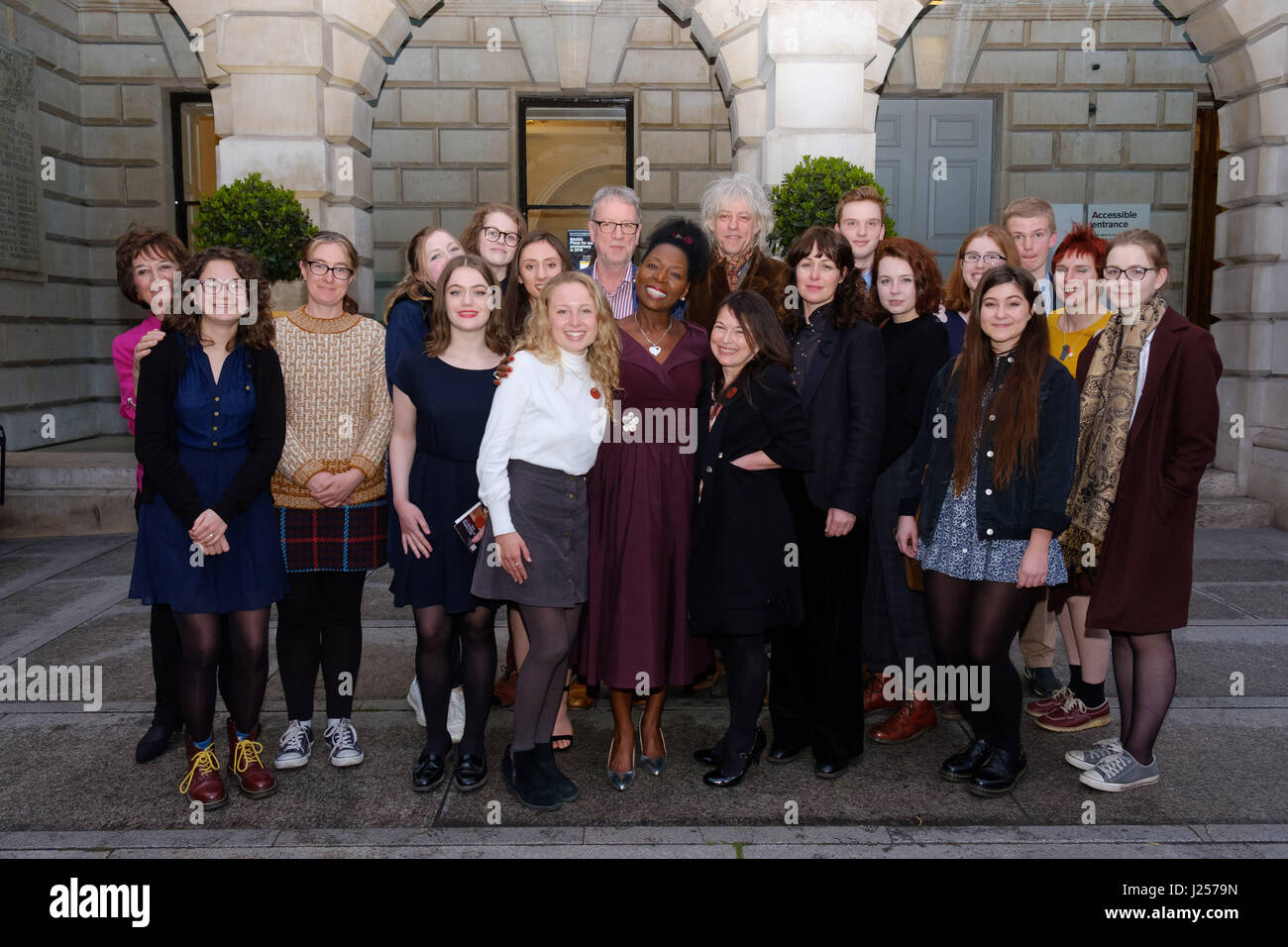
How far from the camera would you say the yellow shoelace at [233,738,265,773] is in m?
3.93

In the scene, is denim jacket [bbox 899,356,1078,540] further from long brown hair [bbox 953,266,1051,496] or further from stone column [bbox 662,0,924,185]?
stone column [bbox 662,0,924,185]

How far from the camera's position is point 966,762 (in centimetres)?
407

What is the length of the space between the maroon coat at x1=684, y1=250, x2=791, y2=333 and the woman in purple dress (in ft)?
1.43

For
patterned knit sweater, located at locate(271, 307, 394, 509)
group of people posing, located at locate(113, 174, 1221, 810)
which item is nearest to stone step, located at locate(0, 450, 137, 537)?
group of people posing, located at locate(113, 174, 1221, 810)

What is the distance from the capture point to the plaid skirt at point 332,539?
4047 millimetres

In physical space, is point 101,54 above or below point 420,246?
above

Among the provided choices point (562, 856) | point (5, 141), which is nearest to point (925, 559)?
point (562, 856)

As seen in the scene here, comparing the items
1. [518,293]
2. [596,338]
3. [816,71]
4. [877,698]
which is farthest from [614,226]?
[816,71]

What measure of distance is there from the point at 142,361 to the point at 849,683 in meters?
2.99

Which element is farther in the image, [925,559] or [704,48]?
[704,48]

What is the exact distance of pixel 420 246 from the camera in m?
4.43

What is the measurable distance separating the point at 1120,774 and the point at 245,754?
11.0ft

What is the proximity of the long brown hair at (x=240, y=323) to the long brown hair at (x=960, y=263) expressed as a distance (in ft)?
9.51

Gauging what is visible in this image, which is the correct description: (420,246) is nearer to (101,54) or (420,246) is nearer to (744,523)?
(744,523)
